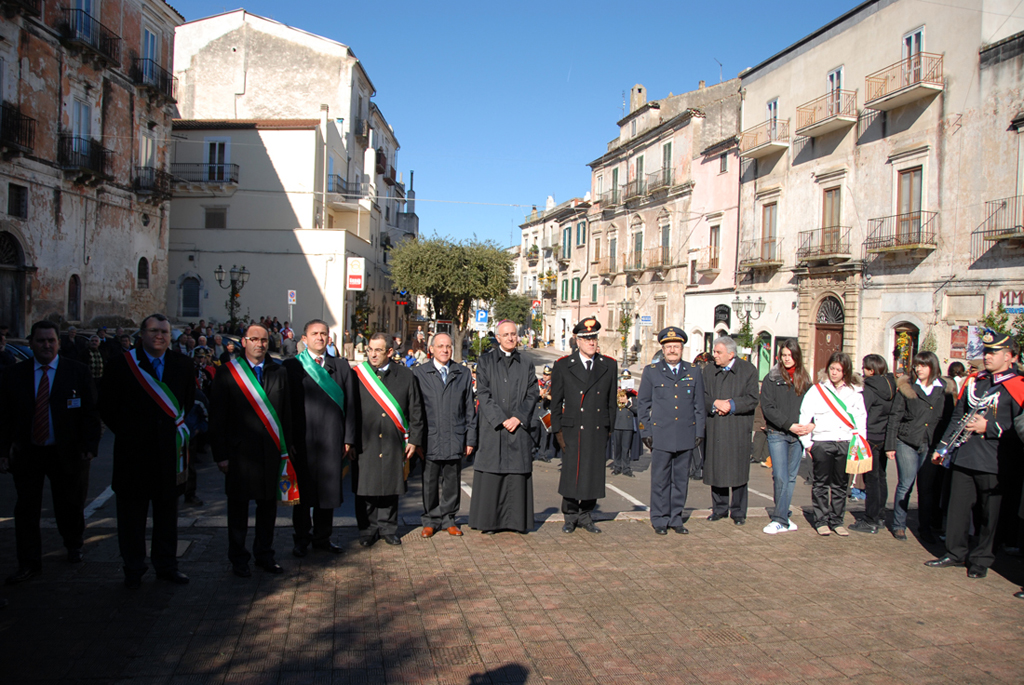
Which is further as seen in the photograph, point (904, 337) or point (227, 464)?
point (904, 337)

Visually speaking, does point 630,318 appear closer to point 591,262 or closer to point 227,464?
point 591,262

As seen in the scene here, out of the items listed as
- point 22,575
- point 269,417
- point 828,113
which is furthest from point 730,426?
point 828,113

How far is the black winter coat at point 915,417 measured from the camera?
718 centimetres

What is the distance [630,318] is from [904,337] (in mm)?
19971

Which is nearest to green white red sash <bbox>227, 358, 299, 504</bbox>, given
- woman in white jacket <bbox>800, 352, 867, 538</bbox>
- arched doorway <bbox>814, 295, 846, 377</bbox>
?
woman in white jacket <bbox>800, 352, 867, 538</bbox>

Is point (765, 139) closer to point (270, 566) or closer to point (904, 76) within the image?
point (904, 76)

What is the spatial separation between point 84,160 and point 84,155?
16 centimetres

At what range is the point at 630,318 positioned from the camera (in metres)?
41.2

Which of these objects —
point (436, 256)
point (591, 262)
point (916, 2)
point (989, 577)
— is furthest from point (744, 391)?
point (591, 262)

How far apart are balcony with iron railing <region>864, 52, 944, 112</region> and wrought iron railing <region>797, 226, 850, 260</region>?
410cm

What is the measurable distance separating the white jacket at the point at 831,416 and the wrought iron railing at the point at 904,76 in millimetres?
17867

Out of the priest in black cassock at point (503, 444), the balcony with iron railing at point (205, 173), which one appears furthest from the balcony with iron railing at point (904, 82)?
the balcony with iron railing at point (205, 173)

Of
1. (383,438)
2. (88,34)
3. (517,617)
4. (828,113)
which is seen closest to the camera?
(517,617)

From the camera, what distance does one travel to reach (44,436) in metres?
5.29
